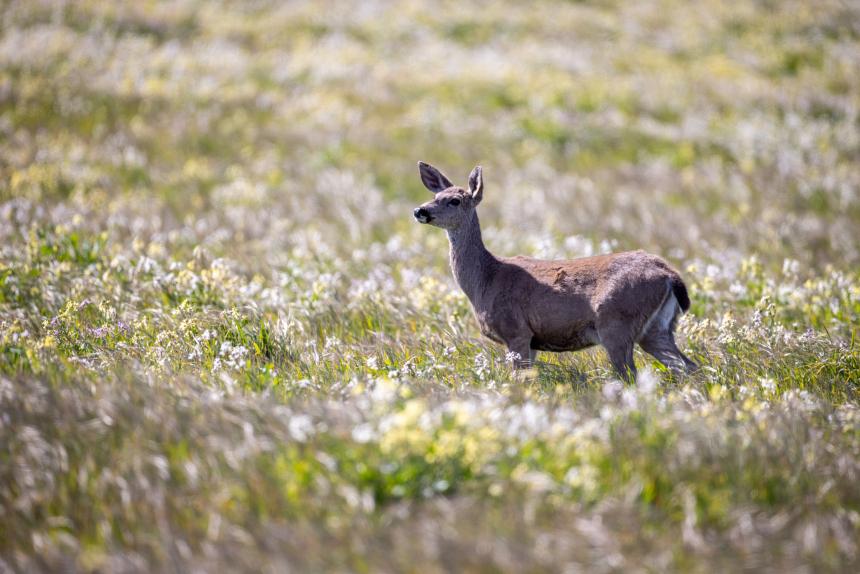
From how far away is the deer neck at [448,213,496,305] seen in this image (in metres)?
6.22

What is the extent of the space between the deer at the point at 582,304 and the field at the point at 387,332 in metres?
0.22

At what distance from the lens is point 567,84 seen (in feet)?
60.7

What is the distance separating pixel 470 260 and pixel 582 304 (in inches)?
48.1

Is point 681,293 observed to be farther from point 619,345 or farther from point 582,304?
point 582,304

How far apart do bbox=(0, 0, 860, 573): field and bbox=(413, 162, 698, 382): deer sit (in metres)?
0.22

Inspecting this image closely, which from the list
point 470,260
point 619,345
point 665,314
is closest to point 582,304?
point 619,345

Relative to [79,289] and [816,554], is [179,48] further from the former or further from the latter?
[816,554]

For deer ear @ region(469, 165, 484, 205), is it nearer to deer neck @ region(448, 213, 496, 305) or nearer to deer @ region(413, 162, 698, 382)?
deer @ region(413, 162, 698, 382)

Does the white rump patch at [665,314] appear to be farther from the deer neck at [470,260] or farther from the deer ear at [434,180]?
the deer ear at [434,180]

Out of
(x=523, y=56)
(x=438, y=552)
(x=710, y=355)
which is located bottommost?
(x=710, y=355)

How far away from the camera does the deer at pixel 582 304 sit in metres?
5.32

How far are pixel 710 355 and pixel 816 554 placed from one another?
9.29ft

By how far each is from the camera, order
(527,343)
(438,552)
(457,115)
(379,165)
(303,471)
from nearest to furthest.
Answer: (438,552), (303,471), (527,343), (379,165), (457,115)

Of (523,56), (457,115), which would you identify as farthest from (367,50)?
(457,115)
